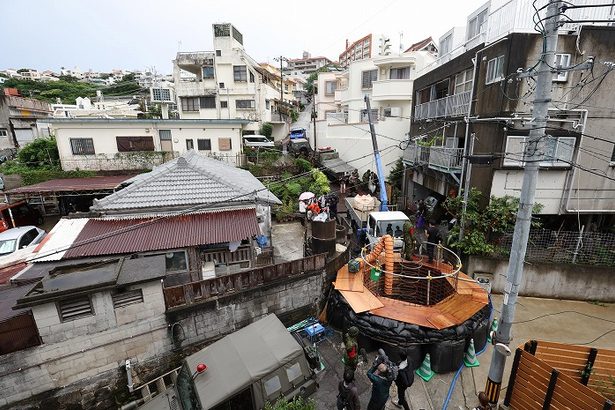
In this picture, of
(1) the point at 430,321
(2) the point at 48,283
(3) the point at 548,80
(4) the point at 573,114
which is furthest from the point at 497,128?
(2) the point at 48,283

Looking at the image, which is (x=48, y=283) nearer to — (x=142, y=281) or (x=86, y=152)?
(x=142, y=281)

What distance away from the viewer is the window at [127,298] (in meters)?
8.69

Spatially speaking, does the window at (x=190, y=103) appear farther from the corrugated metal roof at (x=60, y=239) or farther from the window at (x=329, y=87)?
the corrugated metal roof at (x=60, y=239)

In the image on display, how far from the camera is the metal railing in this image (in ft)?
32.5

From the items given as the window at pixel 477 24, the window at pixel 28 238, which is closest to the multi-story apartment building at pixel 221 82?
the window at pixel 28 238

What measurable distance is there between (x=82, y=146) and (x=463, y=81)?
29862 mm

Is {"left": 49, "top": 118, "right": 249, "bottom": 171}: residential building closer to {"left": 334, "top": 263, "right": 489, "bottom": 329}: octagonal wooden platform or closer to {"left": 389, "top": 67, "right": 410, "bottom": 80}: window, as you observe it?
{"left": 389, "top": 67, "right": 410, "bottom": 80}: window

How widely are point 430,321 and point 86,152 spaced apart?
29.3 metres

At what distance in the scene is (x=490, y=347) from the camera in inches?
421

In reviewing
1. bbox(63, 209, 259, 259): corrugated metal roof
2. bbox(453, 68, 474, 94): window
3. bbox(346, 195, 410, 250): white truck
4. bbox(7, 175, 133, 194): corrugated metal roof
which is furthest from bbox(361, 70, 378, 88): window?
bbox(7, 175, 133, 194): corrugated metal roof

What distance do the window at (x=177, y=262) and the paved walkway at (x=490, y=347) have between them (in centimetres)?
630

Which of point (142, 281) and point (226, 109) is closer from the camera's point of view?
point (142, 281)

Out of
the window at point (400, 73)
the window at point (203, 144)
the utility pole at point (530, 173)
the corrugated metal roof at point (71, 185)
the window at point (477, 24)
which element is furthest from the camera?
the window at point (400, 73)

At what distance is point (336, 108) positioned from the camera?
44.4 metres
